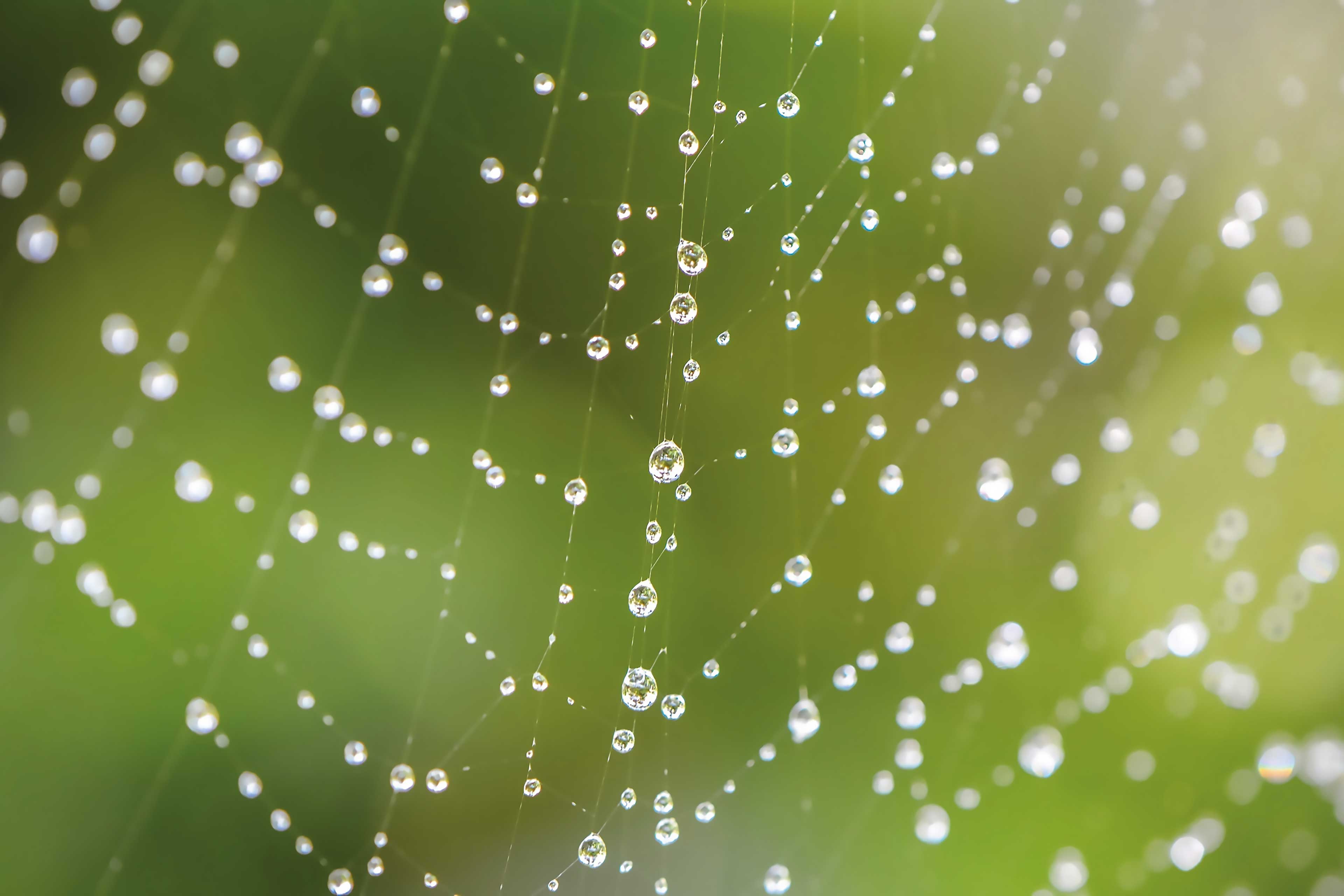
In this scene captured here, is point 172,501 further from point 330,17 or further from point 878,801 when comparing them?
point 878,801

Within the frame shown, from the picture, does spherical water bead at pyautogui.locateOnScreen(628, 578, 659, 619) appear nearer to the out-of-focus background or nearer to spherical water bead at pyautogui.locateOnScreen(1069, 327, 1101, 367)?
the out-of-focus background

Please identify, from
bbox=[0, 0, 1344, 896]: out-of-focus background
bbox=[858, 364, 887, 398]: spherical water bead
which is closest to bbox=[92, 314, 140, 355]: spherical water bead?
bbox=[0, 0, 1344, 896]: out-of-focus background

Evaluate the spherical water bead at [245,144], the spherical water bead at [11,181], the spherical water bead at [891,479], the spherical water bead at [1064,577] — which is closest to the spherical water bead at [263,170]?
the spherical water bead at [245,144]

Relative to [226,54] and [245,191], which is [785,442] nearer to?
[245,191]

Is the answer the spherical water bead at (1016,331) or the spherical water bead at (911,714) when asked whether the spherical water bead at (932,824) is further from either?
the spherical water bead at (1016,331)

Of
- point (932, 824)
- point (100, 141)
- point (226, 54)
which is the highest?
point (226, 54)

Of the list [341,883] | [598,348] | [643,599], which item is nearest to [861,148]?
[598,348]
